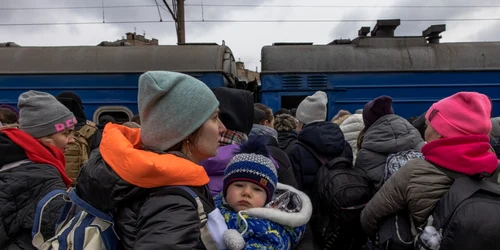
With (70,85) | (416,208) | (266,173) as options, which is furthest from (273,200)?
(70,85)

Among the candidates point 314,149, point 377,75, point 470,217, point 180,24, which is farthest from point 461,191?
point 180,24

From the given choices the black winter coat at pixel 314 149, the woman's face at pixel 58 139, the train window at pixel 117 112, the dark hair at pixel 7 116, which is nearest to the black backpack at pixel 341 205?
the black winter coat at pixel 314 149

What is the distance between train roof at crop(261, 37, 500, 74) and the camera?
6.42 meters

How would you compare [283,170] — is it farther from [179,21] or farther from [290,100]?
[179,21]

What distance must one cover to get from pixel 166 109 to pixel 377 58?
6.18 meters

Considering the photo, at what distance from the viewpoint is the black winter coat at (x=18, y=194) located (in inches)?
62.7

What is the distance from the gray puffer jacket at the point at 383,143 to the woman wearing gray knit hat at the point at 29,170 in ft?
5.77

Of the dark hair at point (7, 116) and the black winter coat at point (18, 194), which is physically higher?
the dark hair at point (7, 116)

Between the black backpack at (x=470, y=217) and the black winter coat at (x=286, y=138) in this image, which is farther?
the black winter coat at (x=286, y=138)

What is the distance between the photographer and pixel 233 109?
1745 millimetres

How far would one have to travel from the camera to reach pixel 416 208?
1.56 metres

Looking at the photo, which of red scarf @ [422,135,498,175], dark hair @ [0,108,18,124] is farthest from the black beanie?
dark hair @ [0,108,18,124]

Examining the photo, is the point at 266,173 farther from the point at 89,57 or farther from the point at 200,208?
the point at 89,57

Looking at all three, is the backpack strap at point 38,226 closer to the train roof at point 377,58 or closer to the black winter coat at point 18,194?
the black winter coat at point 18,194
